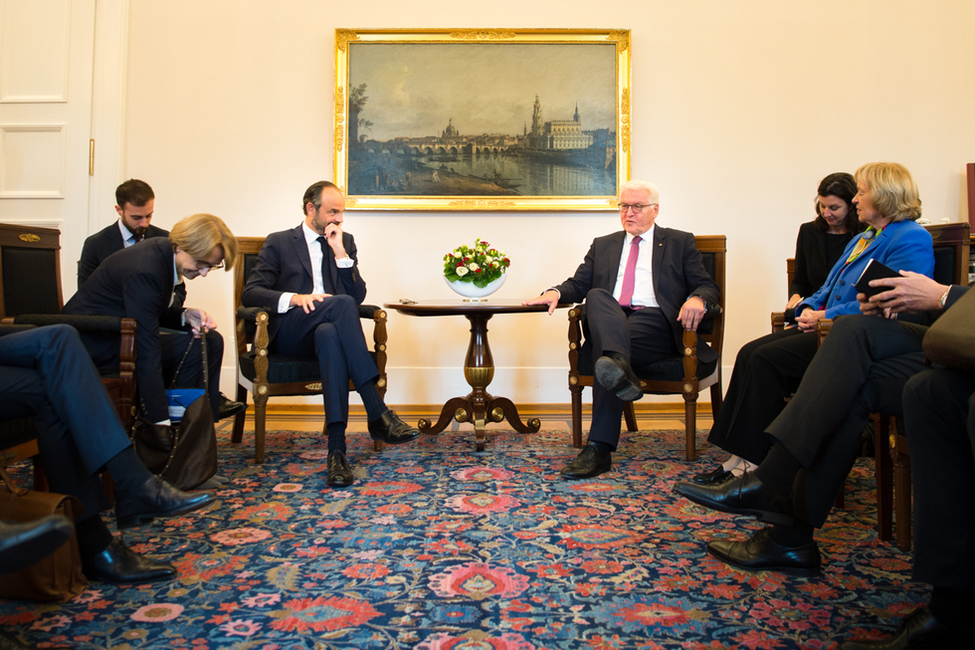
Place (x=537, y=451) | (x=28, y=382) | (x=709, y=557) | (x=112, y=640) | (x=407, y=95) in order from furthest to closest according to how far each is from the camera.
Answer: (x=407, y=95)
(x=537, y=451)
(x=709, y=557)
(x=28, y=382)
(x=112, y=640)

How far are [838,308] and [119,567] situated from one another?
2.42m

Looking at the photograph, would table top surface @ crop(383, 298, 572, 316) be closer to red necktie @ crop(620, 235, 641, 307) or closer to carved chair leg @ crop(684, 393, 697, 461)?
red necktie @ crop(620, 235, 641, 307)

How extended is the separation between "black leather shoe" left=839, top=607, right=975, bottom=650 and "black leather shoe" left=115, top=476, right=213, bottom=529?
1.60 meters

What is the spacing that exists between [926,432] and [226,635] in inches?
62.8

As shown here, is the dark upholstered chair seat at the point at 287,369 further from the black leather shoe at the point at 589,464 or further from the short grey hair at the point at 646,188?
the short grey hair at the point at 646,188

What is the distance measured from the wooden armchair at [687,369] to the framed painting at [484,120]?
4.03ft

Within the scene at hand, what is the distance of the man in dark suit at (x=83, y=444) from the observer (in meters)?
1.80

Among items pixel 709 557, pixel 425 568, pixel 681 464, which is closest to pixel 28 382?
pixel 425 568

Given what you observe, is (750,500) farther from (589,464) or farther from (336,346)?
(336,346)

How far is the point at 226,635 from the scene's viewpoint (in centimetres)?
153

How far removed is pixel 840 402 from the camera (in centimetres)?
183

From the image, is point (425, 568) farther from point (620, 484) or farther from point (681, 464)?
point (681, 464)

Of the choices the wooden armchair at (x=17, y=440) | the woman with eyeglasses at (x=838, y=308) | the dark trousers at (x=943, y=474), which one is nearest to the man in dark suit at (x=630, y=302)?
the woman with eyeglasses at (x=838, y=308)

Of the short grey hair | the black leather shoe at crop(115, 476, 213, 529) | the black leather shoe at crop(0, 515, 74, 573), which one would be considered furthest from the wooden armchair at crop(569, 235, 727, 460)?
the black leather shoe at crop(0, 515, 74, 573)
